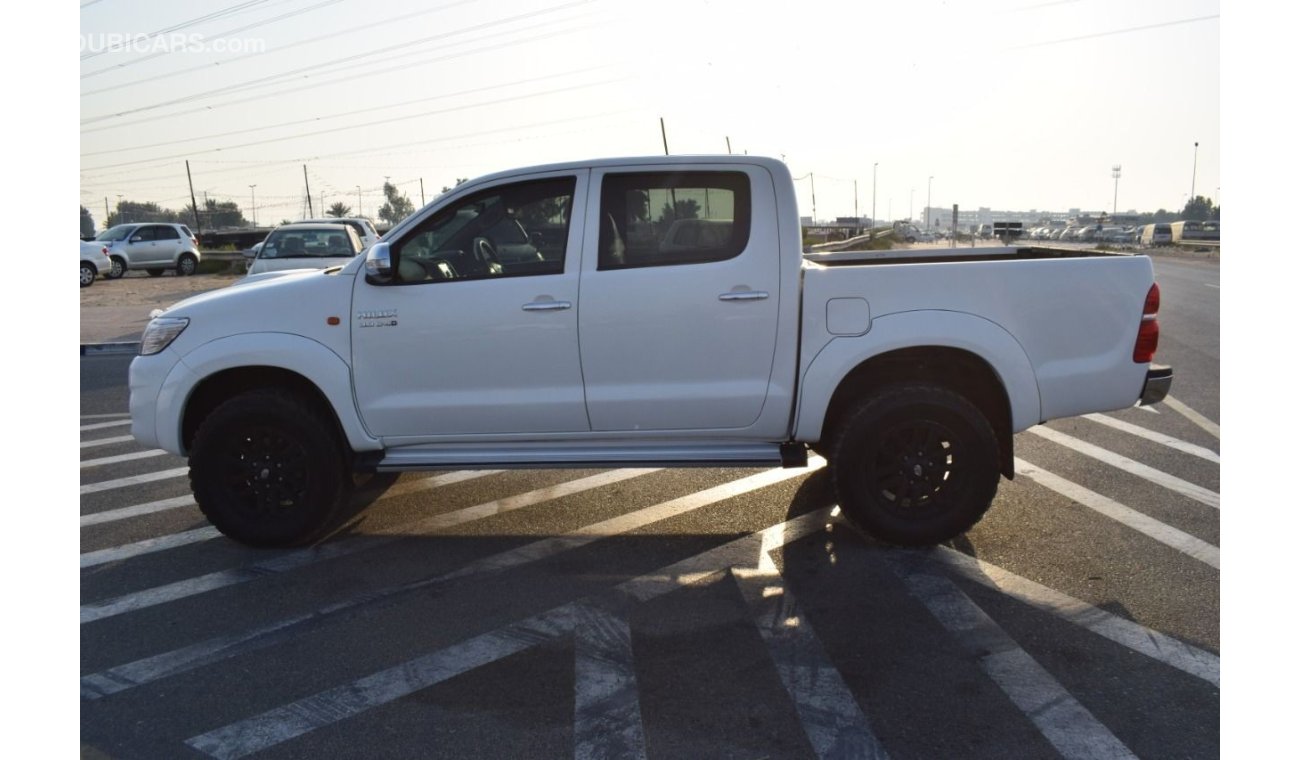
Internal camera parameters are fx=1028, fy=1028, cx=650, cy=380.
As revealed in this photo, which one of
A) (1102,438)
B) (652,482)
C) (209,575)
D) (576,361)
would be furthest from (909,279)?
(209,575)

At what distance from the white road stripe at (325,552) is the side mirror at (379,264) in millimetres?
1542

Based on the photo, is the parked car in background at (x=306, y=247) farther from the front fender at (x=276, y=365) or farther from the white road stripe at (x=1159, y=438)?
the white road stripe at (x=1159, y=438)

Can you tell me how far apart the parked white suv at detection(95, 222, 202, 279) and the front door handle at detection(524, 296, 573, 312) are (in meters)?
32.3

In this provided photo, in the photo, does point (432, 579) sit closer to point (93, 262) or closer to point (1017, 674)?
point (1017, 674)

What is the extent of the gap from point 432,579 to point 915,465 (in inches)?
104

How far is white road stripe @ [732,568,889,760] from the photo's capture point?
11.9ft

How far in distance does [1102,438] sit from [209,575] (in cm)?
646

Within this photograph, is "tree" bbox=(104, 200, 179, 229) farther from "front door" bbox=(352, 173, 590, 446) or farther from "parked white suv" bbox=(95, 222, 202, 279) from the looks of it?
"front door" bbox=(352, 173, 590, 446)

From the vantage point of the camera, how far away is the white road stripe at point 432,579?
4328 mm

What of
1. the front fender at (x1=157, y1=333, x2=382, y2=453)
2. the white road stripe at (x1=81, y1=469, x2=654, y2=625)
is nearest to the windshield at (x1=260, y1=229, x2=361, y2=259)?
the white road stripe at (x1=81, y1=469, x2=654, y2=625)

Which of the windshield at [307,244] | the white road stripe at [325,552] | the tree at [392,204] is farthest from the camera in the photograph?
the tree at [392,204]

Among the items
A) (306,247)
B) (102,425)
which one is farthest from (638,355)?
(306,247)

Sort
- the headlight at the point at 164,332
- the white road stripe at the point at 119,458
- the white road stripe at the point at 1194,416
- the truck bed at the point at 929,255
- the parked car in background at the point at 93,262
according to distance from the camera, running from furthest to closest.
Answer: the parked car in background at the point at 93,262, the white road stripe at the point at 1194,416, the white road stripe at the point at 119,458, the truck bed at the point at 929,255, the headlight at the point at 164,332

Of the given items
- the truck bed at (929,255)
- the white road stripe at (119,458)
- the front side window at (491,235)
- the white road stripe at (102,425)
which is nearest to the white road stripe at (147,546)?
the front side window at (491,235)
